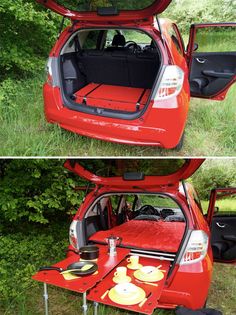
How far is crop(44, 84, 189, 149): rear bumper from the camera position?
10.9ft

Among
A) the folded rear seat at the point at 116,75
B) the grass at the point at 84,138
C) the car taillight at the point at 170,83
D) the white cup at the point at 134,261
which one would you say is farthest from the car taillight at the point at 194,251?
the folded rear seat at the point at 116,75

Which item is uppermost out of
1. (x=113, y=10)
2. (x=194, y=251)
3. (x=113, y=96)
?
(x=113, y=10)

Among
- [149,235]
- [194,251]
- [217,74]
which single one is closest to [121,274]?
[194,251]

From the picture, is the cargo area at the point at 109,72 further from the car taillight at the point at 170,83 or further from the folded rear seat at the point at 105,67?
the car taillight at the point at 170,83

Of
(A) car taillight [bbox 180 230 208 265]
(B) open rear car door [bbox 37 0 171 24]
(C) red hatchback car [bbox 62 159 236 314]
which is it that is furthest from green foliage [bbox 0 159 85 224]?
(A) car taillight [bbox 180 230 208 265]

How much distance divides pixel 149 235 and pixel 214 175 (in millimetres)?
5948

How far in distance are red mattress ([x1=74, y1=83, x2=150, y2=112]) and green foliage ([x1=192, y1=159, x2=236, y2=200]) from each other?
4.97m

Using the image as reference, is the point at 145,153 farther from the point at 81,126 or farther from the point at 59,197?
the point at 59,197

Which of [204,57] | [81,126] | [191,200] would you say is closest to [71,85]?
[81,126]

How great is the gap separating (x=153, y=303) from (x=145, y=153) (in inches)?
77.9

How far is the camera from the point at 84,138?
4105 millimetres

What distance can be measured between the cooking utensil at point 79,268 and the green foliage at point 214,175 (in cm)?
643

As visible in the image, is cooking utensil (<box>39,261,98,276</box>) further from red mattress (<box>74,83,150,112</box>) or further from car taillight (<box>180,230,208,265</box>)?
red mattress (<box>74,83,150,112</box>)

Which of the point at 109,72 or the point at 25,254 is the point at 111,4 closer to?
the point at 109,72
